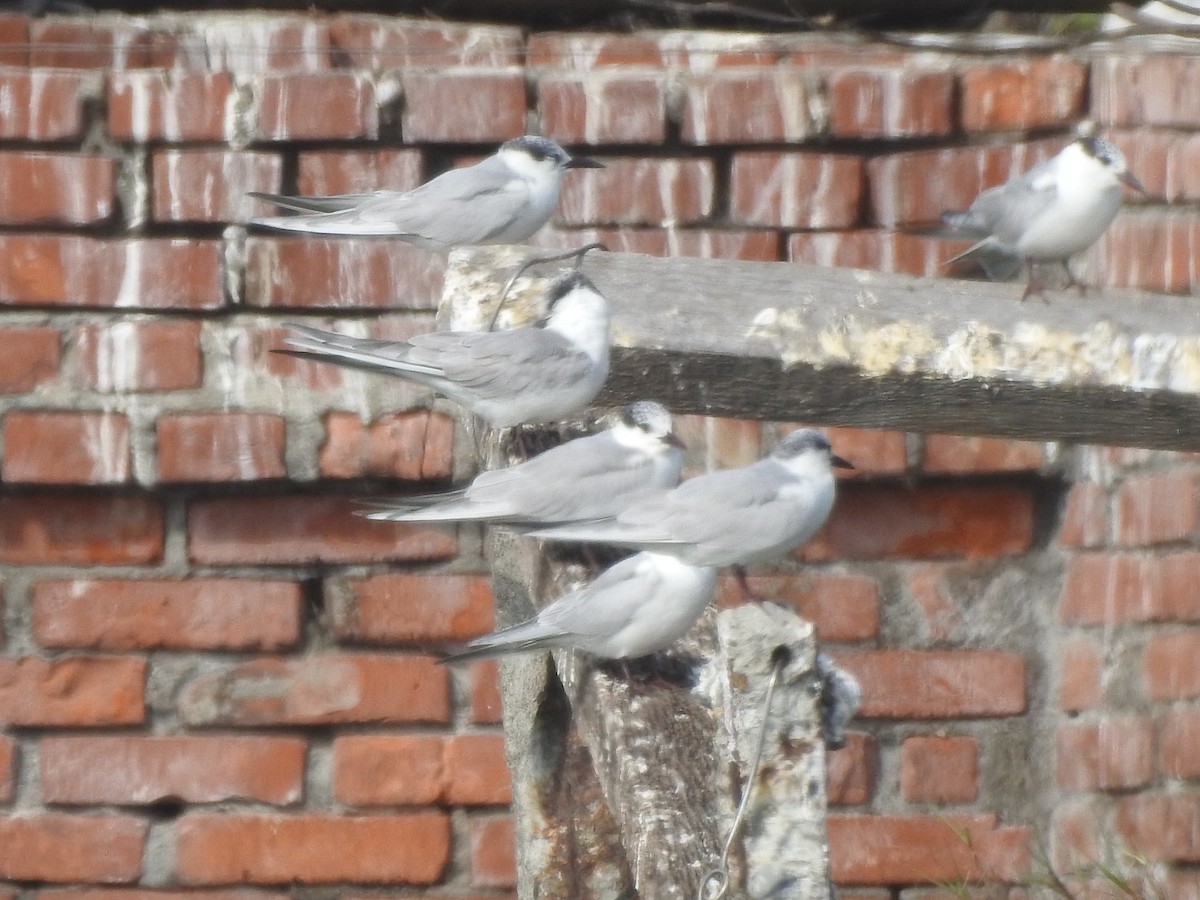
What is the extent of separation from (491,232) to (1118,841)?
96 centimetres

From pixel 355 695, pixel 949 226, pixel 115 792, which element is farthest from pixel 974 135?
pixel 115 792

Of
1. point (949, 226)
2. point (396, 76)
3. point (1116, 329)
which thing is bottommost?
point (1116, 329)

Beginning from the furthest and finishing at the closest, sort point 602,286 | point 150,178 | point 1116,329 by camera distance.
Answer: point 150,178 → point 602,286 → point 1116,329

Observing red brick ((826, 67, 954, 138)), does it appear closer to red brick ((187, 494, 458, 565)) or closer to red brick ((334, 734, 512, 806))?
red brick ((187, 494, 458, 565))

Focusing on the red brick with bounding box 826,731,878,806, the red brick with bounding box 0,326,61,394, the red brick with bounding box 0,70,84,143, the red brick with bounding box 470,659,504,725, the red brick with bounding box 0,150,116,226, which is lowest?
the red brick with bounding box 826,731,878,806

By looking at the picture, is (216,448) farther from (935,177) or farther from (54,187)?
(935,177)

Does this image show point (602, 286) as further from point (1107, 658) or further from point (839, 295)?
point (1107, 658)

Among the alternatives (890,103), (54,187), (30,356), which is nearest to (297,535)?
(30,356)

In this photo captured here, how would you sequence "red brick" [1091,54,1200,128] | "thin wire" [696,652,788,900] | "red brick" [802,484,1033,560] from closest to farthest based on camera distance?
1. "thin wire" [696,652,788,900]
2. "red brick" [1091,54,1200,128]
3. "red brick" [802,484,1033,560]

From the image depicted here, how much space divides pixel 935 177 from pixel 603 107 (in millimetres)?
367

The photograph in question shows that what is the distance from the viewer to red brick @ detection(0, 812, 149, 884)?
1786mm

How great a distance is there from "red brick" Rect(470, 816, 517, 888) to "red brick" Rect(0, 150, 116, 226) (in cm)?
78

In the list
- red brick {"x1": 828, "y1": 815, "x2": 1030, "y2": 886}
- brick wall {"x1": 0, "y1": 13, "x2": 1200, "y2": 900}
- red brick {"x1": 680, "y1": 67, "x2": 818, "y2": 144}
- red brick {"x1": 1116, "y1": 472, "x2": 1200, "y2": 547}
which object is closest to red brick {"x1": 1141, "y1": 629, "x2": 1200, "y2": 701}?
brick wall {"x1": 0, "y1": 13, "x2": 1200, "y2": 900}

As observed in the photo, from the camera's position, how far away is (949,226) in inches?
70.1
